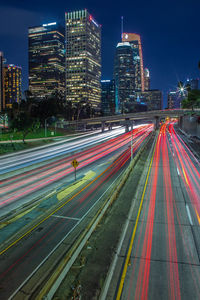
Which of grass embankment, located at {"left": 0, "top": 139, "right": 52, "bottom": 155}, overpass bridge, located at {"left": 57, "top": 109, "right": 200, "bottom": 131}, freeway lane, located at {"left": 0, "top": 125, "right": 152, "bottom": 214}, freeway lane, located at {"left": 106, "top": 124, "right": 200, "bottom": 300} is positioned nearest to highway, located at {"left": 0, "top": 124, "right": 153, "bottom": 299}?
freeway lane, located at {"left": 0, "top": 125, "right": 152, "bottom": 214}

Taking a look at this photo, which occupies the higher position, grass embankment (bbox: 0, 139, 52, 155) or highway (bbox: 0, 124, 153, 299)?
grass embankment (bbox: 0, 139, 52, 155)

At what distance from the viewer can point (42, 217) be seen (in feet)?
58.7

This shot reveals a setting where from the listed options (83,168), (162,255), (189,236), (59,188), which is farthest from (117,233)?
(83,168)

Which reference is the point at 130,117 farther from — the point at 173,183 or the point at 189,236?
the point at 189,236

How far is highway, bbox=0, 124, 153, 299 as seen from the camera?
38.3 feet

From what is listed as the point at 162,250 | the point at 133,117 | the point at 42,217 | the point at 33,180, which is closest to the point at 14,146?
the point at 33,180

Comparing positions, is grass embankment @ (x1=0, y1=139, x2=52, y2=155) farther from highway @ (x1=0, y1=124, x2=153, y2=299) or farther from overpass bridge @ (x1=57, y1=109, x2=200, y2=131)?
overpass bridge @ (x1=57, y1=109, x2=200, y2=131)

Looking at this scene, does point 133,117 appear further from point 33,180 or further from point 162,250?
point 162,250

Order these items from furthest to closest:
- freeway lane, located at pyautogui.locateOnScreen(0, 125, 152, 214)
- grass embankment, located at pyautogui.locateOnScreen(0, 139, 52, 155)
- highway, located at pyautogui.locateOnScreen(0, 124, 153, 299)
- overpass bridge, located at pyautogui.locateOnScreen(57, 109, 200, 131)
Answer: overpass bridge, located at pyautogui.locateOnScreen(57, 109, 200, 131) < grass embankment, located at pyautogui.locateOnScreen(0, 139, 52, 155) < freeway lane, located at pyautogui.locateOnScreen(0, 125, 152, 214) < highway, located at pyautogui.locateOnScreen(0, 124, 153, 299)

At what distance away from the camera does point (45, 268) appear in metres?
11.4

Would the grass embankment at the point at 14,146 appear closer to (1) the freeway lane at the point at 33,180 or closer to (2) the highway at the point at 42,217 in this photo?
(1) the freeway lane at the point at 33,180

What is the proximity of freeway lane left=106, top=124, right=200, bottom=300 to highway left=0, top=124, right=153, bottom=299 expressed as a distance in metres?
4.04

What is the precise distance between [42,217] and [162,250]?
32.1ft

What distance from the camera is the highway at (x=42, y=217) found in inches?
460
